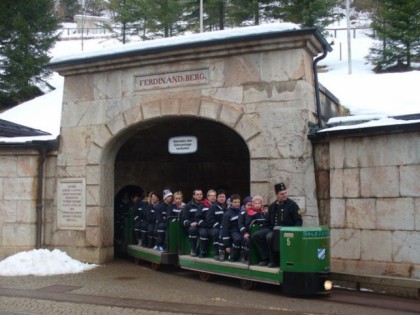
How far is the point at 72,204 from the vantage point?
13.8m

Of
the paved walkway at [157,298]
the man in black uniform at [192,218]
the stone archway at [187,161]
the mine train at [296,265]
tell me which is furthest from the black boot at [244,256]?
the stone archway at [187,161]

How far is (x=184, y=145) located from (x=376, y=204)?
17.4ft

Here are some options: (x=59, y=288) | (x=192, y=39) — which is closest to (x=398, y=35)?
(x=192, y=39)

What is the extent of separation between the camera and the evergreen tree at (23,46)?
3394 cm

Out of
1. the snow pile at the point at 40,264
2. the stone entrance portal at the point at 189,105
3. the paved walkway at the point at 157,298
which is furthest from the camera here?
the snow pile at the point at 40,264

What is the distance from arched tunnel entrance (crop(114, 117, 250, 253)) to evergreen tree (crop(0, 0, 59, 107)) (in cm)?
1908

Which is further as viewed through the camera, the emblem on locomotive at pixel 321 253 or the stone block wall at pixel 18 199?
the stone block wall at pixel 18 199

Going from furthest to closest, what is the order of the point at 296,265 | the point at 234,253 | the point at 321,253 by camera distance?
the point at 234,253
the point at 321,253
the point at 296,265

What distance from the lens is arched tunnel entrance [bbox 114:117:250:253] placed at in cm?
1736

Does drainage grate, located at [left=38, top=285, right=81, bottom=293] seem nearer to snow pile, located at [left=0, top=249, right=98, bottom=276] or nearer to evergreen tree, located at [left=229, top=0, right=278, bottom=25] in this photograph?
snow pile, located at [left=0, top=249, right=98, bottom=276]

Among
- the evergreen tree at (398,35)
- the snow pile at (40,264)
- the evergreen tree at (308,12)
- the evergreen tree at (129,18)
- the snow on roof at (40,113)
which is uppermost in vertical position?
the evergreen tree at (129,18)

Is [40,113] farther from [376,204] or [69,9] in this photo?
[69,9]

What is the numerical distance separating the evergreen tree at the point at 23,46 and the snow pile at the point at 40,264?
914 inches

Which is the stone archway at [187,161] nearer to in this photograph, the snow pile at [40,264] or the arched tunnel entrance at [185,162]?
the arched tunnel entrance at [185,162]
